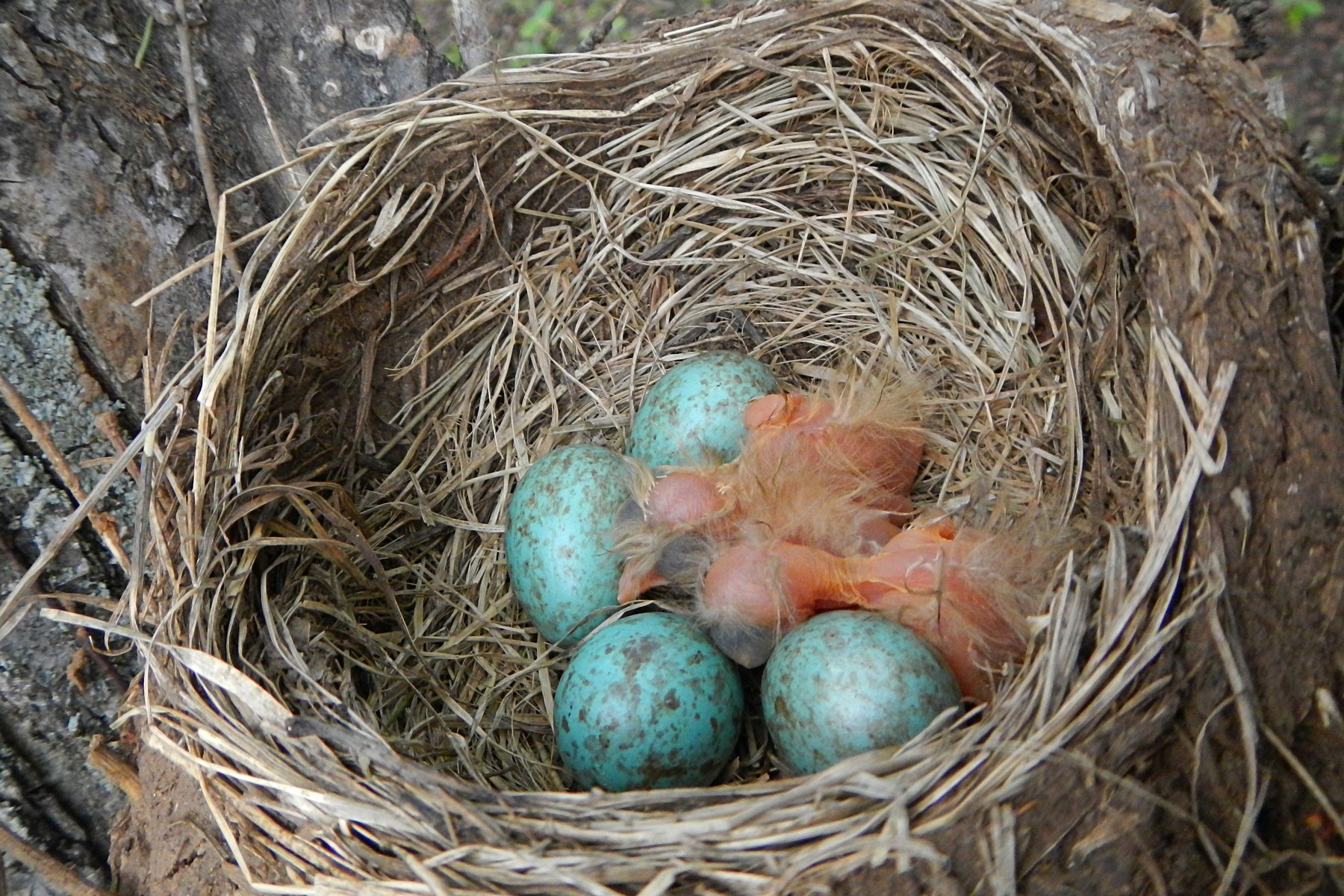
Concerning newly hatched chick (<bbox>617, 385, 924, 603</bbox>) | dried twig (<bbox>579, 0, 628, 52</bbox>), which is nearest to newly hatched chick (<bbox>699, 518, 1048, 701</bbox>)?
newly hatched chick (<bbox>617, 385, 924, 603</bbox>)

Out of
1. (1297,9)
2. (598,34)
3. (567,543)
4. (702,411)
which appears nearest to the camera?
(567,543)

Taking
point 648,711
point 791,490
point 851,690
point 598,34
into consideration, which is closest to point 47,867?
point 648,711

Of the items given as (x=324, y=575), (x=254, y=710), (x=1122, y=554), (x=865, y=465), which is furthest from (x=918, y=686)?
(x=324, y=575)

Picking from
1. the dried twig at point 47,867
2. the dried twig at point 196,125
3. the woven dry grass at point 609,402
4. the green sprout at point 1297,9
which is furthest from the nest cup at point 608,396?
the green sprout at point 1297,9

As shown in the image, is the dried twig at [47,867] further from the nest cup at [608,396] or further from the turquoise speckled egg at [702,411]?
the turquoise speckled egg at [702,411]

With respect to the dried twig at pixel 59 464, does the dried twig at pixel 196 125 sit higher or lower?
higher

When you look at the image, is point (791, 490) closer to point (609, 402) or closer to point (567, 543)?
point (567, 543)

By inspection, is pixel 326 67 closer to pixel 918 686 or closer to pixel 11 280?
pixel 11 280
